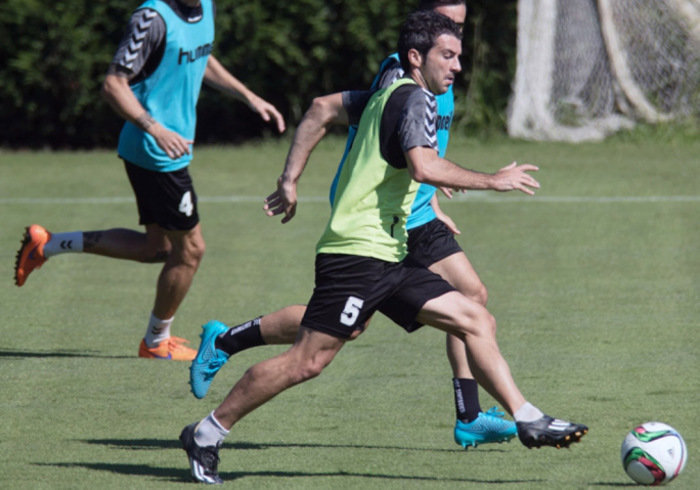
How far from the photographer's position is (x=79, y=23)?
18359 mm

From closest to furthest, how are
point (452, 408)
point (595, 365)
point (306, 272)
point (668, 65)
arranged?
point (452, 408)
point (595, 365)
point (306, 272)
point (668, 65)

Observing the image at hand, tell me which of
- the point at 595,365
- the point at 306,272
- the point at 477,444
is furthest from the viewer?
the point at 306,272

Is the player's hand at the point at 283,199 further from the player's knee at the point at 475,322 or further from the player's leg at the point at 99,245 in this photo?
the player's leg at the point at 99,245

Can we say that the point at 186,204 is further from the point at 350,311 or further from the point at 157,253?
the point at 350,311

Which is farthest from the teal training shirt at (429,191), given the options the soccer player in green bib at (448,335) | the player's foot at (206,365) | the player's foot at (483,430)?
Answer: the player's foot at (483,430)

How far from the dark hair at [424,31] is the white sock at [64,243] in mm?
3269

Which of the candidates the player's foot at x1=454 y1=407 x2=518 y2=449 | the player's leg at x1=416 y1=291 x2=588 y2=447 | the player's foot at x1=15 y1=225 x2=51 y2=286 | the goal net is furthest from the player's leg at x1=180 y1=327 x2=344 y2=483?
the goal net

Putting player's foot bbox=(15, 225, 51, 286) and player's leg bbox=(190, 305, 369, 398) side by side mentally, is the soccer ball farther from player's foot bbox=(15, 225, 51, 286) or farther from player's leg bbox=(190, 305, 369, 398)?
player's foot bbox=(15, 225, 51, 286)

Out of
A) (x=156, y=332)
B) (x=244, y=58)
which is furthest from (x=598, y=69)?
(x=156, y=332)

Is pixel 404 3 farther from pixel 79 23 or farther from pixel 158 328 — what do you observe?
pixel 158 328

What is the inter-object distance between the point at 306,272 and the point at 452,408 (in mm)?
4047

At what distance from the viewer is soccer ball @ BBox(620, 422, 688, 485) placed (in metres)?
5.18

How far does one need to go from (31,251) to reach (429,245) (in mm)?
2968

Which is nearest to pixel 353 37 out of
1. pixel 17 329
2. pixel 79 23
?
pixel 79 23
